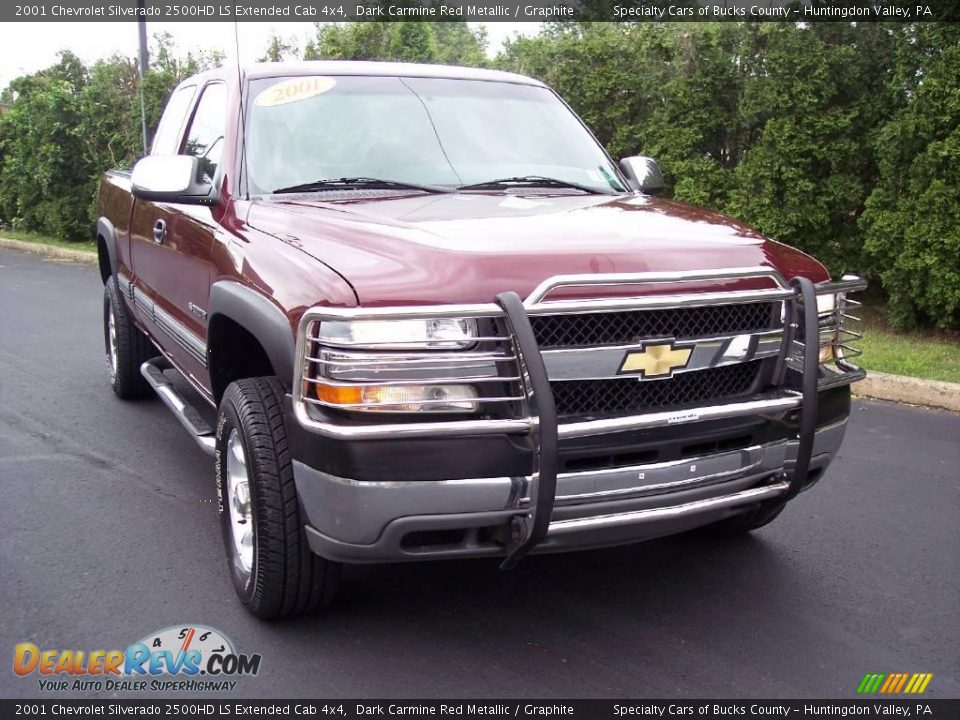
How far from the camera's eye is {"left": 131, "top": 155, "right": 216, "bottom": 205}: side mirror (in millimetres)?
3768

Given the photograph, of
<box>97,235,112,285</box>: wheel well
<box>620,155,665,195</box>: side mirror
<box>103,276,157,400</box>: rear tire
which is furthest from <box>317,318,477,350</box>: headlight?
<box>97,235,112,285</box>: wheel well

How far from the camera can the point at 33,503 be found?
14.7 feet

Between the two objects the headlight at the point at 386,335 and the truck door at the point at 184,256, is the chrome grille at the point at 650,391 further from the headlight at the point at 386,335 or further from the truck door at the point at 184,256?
the truck door at the point at 184,256

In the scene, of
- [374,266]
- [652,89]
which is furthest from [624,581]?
[652,89]

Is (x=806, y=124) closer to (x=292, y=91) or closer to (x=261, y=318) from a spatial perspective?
(x=292, y=91)

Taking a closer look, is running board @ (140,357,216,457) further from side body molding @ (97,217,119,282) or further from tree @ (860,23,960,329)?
tree @ (860,23,960,329)

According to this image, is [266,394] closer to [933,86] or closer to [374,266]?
[374,266]

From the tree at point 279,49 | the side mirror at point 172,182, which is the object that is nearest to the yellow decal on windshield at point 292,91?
the side mirror at point 172,182

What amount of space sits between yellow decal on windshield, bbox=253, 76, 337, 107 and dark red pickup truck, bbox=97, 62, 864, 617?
Result: 38mm

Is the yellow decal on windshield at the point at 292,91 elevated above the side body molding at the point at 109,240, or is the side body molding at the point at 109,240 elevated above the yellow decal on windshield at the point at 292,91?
the yellow decal on windshield at the point at 292,91

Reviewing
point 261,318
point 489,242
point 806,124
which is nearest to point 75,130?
point 806,124

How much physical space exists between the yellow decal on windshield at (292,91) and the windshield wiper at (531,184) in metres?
0.83

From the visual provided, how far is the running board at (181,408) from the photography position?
4.02 metres

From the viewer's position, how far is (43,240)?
17.2 meters
